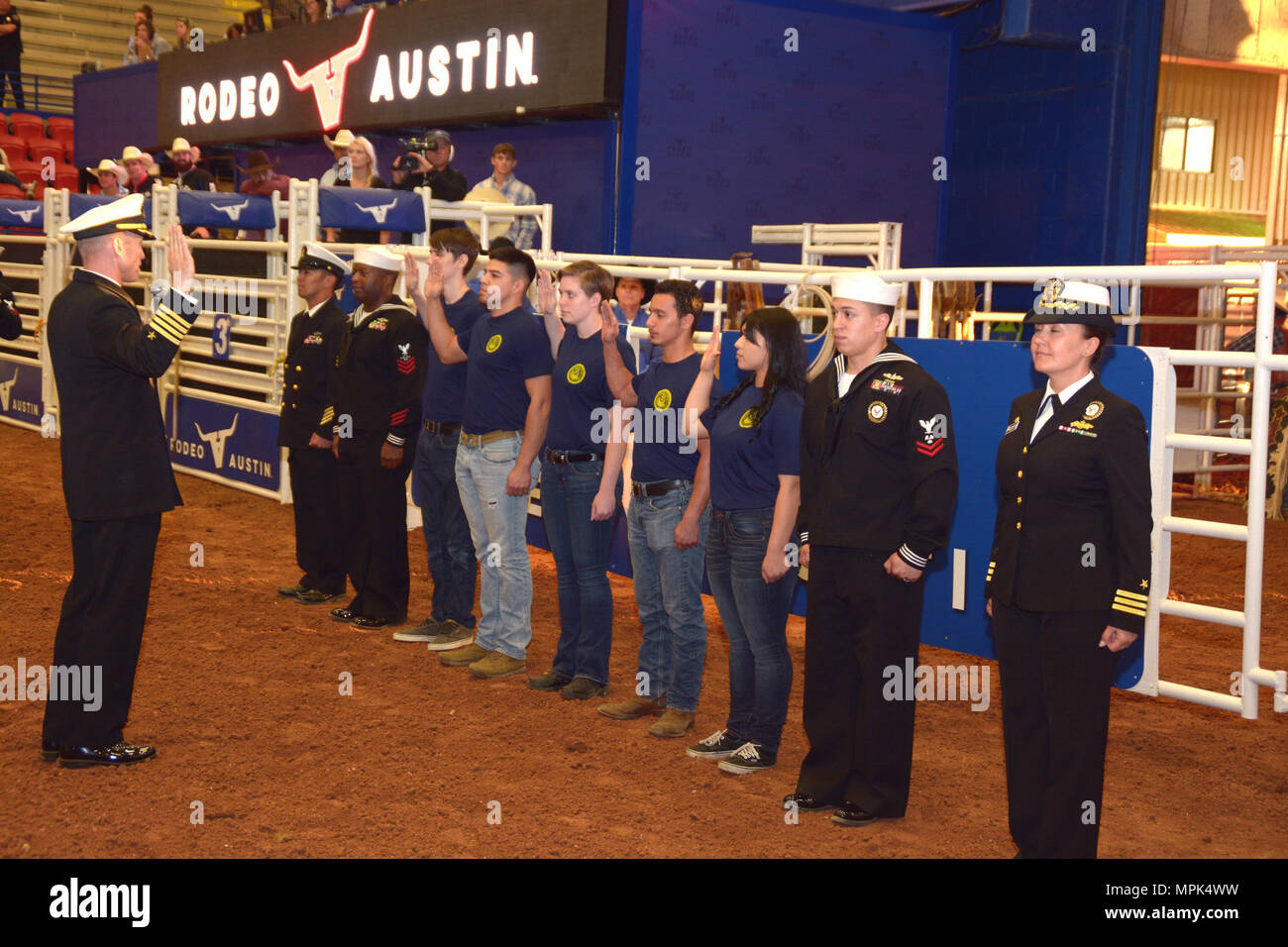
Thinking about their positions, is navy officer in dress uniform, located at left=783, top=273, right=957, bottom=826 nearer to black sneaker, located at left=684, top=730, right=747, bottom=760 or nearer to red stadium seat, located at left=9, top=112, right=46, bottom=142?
black sneaker, located at left=684, top=730, right=747, bottom=760

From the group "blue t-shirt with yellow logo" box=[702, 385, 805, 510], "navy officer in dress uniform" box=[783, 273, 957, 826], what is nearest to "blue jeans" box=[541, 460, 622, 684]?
"blue t-shirt with yellow logo" box=[702, 385, 805, 510]

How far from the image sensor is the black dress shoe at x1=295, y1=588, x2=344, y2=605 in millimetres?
8719

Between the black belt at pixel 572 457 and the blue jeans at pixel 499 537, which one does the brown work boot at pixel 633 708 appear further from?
the black belt at pixel 572 457

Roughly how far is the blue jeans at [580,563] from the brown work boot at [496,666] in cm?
32

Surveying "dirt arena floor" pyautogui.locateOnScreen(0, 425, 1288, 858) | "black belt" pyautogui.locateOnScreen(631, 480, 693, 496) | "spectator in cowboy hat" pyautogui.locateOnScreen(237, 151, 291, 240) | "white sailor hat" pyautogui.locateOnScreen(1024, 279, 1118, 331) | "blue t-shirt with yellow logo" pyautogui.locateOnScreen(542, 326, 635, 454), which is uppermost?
"spectator in cowboy hat" pyautogui.locateOnScreen(237, 151, 291, 240)

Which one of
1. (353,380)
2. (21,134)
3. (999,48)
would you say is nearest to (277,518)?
→ (353,380)

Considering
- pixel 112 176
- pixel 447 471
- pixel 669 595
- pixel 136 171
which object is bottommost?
pixel 669 595

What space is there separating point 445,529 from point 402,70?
9.46 m

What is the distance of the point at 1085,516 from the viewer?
4.34m

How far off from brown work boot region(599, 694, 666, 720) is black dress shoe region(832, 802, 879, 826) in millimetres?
1541

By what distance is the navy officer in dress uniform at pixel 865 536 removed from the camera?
16.3 feet

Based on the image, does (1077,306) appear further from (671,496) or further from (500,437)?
(500,437)

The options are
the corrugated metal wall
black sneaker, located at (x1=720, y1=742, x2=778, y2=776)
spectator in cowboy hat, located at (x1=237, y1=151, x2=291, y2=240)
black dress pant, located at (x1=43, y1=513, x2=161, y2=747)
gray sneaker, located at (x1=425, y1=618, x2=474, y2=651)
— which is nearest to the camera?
black dress pant, located at (x1=43, y1=513, x2=161, y2=747)

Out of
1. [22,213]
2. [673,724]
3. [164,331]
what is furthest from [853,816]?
[22,213]
